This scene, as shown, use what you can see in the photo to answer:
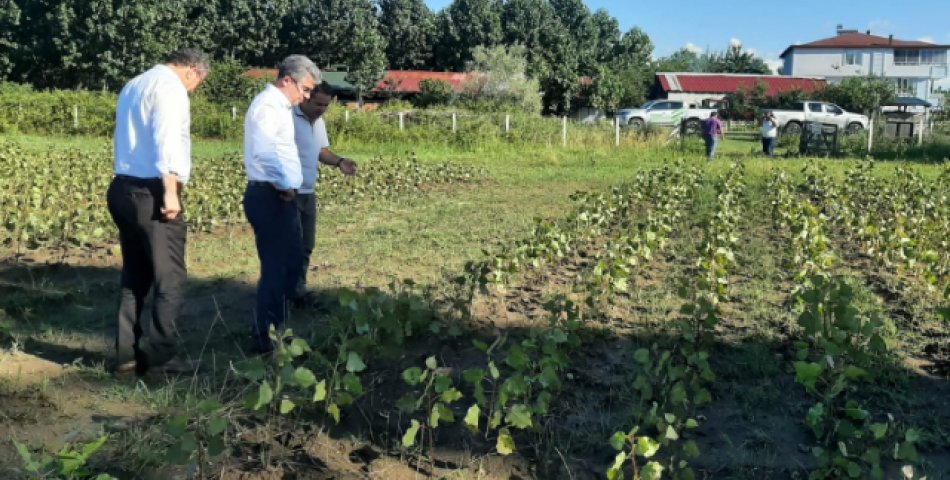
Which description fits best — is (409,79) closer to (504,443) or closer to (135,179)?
(135,179)

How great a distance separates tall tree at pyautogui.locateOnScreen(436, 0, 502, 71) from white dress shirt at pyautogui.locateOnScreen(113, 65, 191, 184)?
5232cm

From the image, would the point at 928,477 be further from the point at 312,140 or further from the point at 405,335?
the point at 312,140

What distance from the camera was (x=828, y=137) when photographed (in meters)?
22.7

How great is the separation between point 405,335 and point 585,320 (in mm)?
1228

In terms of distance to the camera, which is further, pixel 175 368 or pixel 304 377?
pixel 175 368

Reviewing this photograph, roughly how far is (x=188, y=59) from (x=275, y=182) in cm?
71

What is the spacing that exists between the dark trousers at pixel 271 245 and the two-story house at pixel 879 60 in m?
69.4

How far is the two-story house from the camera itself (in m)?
65.9

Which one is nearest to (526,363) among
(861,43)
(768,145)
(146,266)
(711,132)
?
(146,266)

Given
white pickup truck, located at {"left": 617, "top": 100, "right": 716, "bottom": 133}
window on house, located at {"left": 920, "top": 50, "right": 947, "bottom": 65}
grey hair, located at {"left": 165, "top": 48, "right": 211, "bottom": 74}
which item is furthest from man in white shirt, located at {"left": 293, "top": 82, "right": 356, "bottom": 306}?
window on house, located at {"left": 920, "top": 50, "right": 947, "bottom": 65}

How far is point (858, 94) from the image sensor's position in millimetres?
37469

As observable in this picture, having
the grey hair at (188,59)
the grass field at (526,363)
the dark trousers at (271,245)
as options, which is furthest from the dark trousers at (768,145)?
the grey hair at (188,59)

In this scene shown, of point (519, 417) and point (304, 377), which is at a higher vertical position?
point (304, 377)

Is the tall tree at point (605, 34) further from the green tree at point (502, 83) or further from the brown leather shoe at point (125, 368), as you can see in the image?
the brown leather shoe at point (125, 368)
